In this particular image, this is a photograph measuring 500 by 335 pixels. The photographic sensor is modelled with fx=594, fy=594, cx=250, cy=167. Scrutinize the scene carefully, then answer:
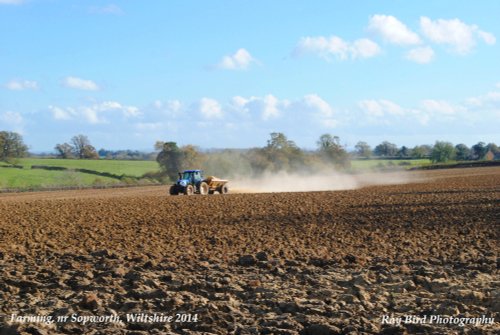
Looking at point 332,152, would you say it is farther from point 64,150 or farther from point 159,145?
point 64,150

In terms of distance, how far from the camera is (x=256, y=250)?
15680mm

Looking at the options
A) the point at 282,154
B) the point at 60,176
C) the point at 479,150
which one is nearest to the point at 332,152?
the point at 282,154

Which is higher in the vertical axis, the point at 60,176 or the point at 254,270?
the point at 60,176

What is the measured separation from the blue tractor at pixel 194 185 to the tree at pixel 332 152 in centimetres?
4914

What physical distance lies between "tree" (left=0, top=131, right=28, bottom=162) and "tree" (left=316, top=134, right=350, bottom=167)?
41916 millimetres

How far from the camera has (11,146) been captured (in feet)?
258

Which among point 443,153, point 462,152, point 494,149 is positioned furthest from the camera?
point 494,149

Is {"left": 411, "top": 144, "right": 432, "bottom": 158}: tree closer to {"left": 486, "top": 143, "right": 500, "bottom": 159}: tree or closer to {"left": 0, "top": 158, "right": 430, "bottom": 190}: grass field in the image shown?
{"left": 486, "top": 143, "right": 500, "bottom": 159}: tree

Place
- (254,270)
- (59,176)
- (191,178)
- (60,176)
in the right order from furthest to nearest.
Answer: (59,176), (60,176), (191,178), (254,270)

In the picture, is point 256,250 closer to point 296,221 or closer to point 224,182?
point 296,221

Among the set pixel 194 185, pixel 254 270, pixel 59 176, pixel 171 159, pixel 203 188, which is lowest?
pixel 254 270

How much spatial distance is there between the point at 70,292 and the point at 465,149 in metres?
138

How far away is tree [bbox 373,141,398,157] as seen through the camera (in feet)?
533

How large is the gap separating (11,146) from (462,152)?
98002 millimetres
